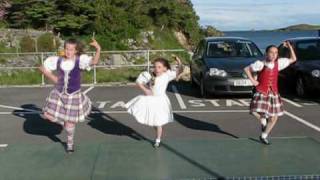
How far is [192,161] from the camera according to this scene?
25.4ft

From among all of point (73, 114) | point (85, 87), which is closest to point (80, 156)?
point (73, 114)

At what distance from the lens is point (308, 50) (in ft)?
52.8

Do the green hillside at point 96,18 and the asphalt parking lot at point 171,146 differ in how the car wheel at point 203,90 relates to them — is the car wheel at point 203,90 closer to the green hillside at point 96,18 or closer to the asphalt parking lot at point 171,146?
the asphalt parking lot at point 171,146

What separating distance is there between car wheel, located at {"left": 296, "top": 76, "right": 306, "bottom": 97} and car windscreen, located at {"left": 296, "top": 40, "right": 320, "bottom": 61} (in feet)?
2.47

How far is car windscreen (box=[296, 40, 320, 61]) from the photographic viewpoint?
15.8 m

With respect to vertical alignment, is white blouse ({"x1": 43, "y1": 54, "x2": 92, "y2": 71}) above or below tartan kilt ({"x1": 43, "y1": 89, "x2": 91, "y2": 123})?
above

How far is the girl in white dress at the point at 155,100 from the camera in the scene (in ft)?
27.8

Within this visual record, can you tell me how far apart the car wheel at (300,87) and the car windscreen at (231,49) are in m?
1.44

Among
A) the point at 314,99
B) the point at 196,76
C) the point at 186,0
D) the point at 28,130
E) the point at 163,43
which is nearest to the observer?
the point at 28,130

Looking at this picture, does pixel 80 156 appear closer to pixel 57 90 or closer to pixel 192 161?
pixel 57 90

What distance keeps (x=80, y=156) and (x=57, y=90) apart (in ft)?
3.04

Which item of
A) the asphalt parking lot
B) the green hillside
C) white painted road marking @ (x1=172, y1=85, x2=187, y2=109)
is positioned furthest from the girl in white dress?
the green hillside

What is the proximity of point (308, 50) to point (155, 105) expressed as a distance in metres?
8.63

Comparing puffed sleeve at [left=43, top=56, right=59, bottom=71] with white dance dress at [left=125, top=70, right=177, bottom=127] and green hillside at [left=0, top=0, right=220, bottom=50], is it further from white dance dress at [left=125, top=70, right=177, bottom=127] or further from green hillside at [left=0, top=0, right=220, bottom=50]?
green hillside at [left=0, top=0, right=220, bottom=50]
